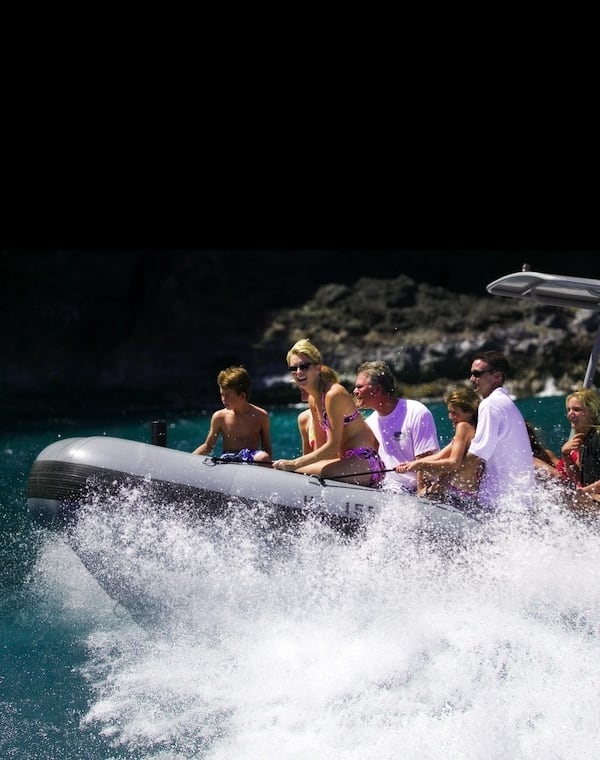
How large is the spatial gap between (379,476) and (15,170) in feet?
43.6

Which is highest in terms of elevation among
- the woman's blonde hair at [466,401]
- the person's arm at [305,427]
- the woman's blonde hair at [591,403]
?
the woman's blonde hair at [591,403]

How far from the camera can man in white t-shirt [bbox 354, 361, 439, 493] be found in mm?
4777

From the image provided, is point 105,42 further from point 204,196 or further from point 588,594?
point 588,594

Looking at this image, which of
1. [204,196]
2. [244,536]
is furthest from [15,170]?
[244,536]

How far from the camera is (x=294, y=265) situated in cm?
2700

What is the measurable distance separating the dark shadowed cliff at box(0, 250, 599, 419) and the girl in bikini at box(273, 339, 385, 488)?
1491cm

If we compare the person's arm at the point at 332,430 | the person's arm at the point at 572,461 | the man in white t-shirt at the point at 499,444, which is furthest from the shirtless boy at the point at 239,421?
the person's arm at the point at 572,461

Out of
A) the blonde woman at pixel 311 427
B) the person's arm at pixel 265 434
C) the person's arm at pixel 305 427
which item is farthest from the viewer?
the person's arm at pixel 265 434

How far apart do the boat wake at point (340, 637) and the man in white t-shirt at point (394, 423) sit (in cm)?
41

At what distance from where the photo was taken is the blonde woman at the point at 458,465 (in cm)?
452

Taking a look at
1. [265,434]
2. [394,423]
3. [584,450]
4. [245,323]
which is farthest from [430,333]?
[584,450]

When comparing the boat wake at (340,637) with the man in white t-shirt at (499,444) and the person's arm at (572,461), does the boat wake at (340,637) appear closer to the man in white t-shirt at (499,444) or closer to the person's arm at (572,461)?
the man in white t-shirt at (499,444)

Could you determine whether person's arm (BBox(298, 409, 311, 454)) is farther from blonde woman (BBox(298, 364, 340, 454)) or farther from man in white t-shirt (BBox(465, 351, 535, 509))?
man in white t-shirt (BBox(465, 351, 535, 509))

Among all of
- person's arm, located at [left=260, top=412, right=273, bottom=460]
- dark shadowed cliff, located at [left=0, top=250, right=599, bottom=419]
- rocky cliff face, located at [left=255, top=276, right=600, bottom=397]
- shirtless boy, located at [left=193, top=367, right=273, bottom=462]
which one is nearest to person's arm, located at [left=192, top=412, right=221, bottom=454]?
shirtless boy, located at [left=193, top=367, right=273, bottom=462]
